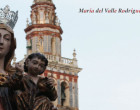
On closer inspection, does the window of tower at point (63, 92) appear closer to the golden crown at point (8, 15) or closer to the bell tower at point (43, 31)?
the bell tower at point (43, 31)

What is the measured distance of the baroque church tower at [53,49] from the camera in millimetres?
31359

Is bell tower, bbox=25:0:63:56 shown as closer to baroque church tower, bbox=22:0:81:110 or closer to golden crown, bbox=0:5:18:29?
baroque church tower, bbox=22:0:81:110

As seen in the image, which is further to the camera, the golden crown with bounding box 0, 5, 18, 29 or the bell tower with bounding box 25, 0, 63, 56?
the bell tower with bounding box 25, 0, 63, 56

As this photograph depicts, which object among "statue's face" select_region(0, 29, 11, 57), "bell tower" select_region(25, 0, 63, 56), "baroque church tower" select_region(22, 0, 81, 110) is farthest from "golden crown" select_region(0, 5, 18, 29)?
"bell tower" select_region(25, 0, 63, 56)

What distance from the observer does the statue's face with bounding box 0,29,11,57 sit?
3.33 m

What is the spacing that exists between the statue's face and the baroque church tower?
2739cm

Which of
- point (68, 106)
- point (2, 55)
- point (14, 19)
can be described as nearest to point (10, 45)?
point (2, 55)

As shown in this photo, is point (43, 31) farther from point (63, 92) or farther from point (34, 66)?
point (34, 66)

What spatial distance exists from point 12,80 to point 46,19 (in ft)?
99.2

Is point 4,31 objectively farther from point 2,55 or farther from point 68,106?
point 68,106

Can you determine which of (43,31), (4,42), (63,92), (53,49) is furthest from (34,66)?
(43,31)

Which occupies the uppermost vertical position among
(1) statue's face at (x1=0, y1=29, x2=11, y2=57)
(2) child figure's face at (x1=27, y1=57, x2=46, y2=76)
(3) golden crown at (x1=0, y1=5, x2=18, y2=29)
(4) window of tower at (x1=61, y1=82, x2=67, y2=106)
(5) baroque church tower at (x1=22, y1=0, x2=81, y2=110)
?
(5) baroque church tower at (x1=22, y1=0, x2=81, y2=110)

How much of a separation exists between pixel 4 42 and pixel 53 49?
29075mm

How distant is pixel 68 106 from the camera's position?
3120 centimetres
